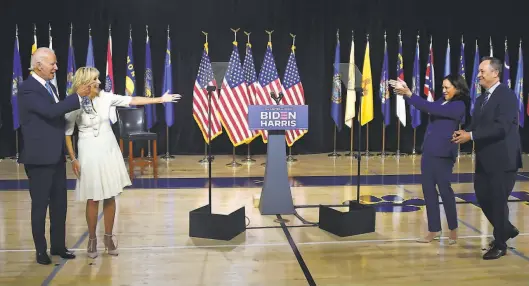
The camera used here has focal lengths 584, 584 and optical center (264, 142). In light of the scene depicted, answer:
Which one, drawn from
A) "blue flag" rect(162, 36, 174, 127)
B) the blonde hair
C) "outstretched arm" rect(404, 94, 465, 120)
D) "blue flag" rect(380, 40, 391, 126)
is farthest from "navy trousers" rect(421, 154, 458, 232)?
"blue flag" rect(162, 36, 174, 127)

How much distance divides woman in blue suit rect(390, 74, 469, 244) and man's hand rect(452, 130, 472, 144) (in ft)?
0.74

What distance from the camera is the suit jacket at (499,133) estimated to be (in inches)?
163

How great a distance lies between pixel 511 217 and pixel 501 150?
1877 mm

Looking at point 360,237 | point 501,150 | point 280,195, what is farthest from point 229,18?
point 501,150

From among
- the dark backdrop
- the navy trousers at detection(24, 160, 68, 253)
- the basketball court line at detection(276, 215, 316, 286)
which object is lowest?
the basketball court line at detection(276, 215, 316, 286)

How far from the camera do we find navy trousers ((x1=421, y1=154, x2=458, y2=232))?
457 cm

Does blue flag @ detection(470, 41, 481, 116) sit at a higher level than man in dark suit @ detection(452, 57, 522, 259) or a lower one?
higher

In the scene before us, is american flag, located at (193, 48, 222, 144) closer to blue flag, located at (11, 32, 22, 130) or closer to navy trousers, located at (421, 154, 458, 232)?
blue flag, located at (11, 32, 22, 130)

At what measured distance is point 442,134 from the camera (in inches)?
178

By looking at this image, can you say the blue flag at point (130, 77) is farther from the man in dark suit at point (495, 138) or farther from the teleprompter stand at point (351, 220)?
the man in dark suit at point (495, 138)

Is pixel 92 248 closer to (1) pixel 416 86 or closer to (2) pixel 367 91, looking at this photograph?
(2) pixel 367 91

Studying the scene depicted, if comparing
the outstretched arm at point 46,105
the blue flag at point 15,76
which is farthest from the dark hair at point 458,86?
the blue flag at point 15,76

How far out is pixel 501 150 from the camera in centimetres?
421

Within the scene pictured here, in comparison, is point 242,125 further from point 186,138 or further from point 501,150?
point 501,150
